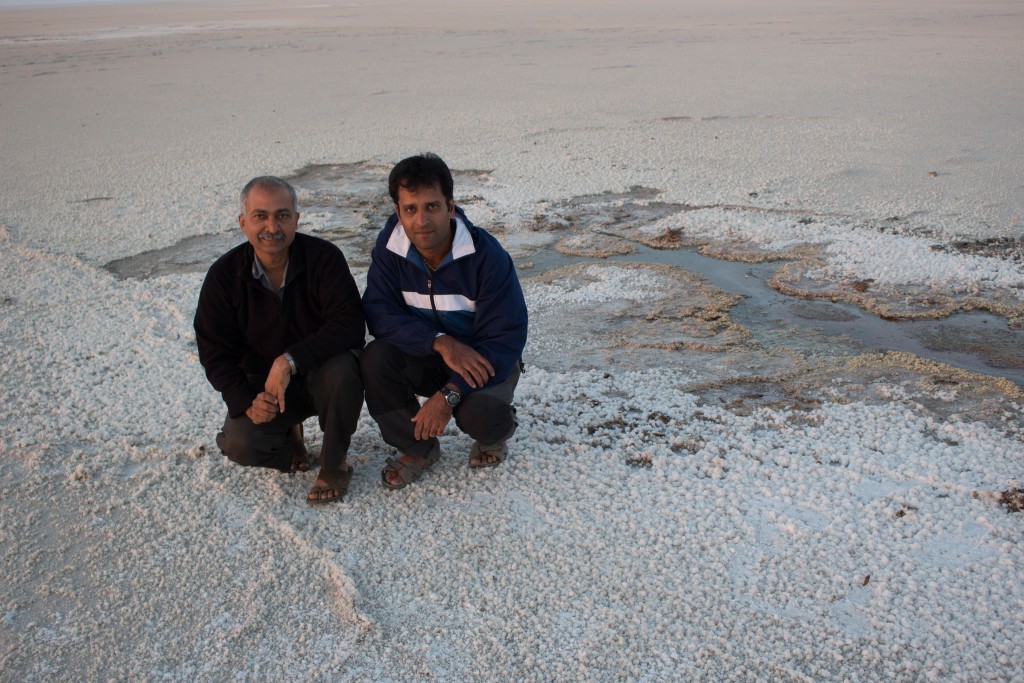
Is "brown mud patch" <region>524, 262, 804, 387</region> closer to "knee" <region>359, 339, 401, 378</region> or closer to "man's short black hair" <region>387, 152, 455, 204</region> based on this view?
"knee" <region>359, 339, 401, 378</region>

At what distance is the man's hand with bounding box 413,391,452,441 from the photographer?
9.66ft

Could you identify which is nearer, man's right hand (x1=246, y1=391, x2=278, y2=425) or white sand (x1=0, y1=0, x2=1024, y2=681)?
white sand (x1=0, y1=0, x2=1024, y2=681)

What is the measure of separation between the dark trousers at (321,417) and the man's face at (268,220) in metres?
0.43

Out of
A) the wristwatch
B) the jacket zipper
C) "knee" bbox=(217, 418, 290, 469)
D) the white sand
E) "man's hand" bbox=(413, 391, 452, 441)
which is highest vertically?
the jacket zipper

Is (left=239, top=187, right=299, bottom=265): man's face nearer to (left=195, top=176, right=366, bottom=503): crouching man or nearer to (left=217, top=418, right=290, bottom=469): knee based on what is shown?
(left=195, top=176, right=366, bottom=503): crouching man

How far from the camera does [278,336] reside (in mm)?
2984

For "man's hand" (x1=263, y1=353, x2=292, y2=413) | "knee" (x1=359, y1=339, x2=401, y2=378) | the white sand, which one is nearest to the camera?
the white sand

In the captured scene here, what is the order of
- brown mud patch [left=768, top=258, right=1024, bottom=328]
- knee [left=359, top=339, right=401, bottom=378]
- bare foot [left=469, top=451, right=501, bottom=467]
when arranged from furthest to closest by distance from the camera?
brown mud patch [left=768, top=258, right=1024, bottom=328], bare foot [left=469, top=451, right=501, bottom=467], knee [left=359, top=339, right=401, bottom=378]

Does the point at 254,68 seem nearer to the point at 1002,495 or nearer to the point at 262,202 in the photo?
the point at 262,202

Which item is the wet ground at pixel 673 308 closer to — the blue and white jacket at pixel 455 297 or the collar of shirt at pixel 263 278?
the blue and white jacket at pixel 455 297

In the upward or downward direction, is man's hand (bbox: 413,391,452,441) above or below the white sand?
above

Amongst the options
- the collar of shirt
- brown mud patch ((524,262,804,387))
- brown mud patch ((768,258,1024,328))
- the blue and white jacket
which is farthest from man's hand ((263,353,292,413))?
brown mud patch ((768,258,1024,328))

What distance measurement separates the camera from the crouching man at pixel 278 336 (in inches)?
114

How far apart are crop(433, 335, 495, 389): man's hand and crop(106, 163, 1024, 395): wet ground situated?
986 mm
